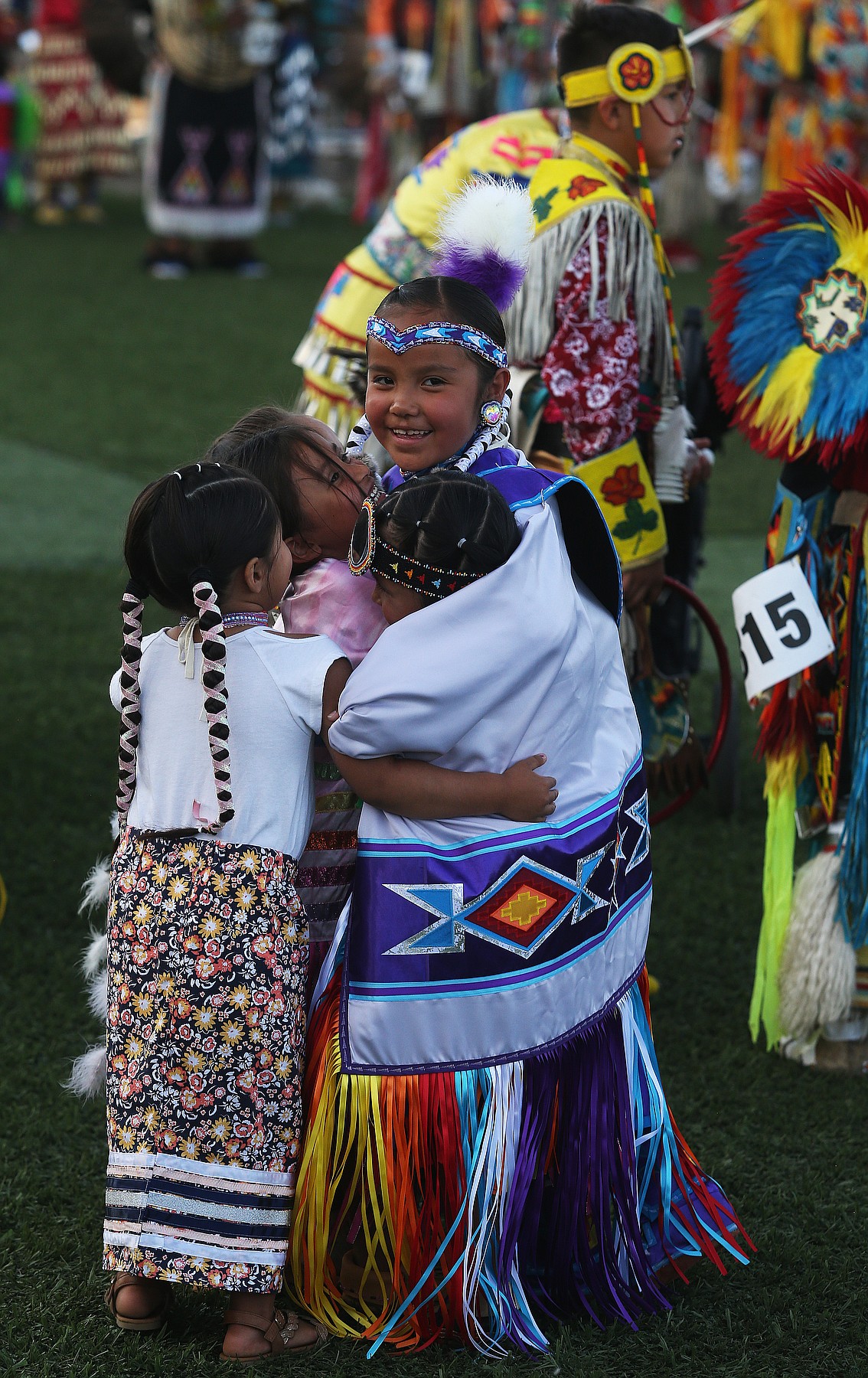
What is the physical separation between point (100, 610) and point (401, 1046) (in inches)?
135

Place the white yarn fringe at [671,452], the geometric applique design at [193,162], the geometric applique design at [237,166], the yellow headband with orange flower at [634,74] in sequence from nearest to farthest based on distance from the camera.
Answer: the yellow headband with orange flower at [634,74]
the white yarn fringe at [671,452]
the geometric applique design at [193,162]
the geometric applique design at [237,166]

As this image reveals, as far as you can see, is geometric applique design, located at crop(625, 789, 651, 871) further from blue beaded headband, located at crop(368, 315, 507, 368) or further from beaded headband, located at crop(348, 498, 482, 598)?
blue beaded headband, located at crop(368, 315, 507, 368)

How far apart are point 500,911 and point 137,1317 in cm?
65

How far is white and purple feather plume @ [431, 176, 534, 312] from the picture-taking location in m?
2.22

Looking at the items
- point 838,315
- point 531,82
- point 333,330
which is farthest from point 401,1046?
point 531,82

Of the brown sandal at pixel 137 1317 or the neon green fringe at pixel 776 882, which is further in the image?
the neon green fringe at pixel 776 882

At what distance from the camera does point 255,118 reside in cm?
1083

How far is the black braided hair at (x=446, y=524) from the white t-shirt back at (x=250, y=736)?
0.55 feet

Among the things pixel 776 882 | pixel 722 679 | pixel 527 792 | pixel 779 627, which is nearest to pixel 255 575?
pixel 527 792

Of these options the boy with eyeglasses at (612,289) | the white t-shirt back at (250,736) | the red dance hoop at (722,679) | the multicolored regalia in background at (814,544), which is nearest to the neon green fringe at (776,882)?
the multicolored regalia in background at (814,544)

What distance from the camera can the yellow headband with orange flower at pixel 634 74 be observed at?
9.48ft

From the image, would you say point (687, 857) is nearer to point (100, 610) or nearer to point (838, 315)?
point (838, 315)

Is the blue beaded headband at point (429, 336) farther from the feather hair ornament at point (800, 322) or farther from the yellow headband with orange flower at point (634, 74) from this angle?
the yellow headband with orange flower at point (634, 74)

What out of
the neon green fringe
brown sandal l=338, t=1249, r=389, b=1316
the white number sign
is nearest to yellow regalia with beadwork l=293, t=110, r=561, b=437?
the white number sign
